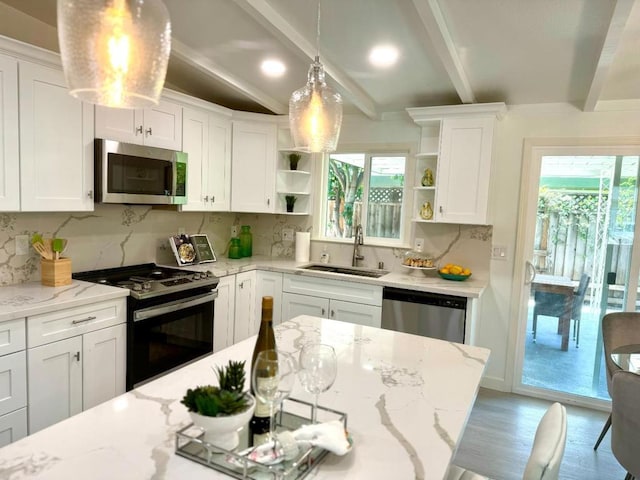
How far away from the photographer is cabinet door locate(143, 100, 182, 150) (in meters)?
3.14

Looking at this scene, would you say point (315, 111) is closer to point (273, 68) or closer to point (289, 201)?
point (273, 68)

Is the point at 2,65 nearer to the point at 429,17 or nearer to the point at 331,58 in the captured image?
the point at 331,58

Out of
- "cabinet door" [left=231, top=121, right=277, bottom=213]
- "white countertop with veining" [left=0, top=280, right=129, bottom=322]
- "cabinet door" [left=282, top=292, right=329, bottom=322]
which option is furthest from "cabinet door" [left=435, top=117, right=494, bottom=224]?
"white countertop with veining" [left=0, top=280, right=129, bottom=322]

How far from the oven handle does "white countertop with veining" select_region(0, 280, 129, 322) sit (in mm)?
165

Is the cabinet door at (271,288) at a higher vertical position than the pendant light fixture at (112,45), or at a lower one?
lower

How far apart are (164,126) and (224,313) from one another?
1548 mm

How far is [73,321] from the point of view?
237 centimetres

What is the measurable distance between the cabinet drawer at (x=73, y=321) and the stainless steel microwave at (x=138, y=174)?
28.3 inches

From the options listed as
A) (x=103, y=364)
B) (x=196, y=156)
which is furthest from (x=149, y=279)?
(x=196, y=156)

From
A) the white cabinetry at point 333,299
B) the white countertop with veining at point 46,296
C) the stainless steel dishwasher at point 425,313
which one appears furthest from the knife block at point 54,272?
the stainless steel dishwasher at point 425,313

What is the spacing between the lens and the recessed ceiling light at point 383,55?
9.14 feet

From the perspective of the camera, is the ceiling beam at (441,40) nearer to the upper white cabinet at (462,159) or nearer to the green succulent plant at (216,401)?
the upper white cabinet at (462,159)

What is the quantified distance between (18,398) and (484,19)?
3122 millimetres

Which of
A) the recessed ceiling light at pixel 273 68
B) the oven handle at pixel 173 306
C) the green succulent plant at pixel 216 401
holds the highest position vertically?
the recessed ceiling light at pixel 273 68
